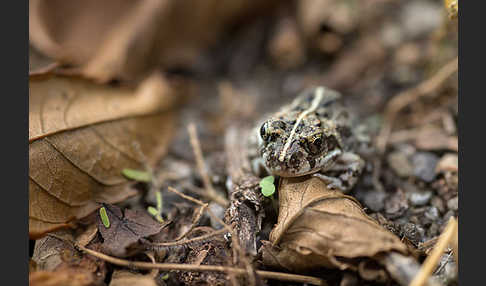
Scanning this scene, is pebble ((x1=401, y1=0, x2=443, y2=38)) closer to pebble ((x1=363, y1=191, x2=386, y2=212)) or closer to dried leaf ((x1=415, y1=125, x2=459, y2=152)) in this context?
dried leaf ((x1=415, y1=125, x2=459, y2=152))

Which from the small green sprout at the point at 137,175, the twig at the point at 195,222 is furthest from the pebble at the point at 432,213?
the small green sprout at the point at 137,175

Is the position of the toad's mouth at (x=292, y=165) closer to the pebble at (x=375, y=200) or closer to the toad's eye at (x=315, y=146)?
the toad's eye at (x=315, y=146)

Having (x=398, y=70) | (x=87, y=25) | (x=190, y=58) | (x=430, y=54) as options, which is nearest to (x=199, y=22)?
(x=190, y=58)

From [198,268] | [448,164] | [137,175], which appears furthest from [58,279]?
[448,164]

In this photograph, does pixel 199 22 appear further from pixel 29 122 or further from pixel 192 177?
pixel 29 122

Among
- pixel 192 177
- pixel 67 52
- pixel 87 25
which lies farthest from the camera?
pixel 87 25

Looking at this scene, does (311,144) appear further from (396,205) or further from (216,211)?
(216,211)
